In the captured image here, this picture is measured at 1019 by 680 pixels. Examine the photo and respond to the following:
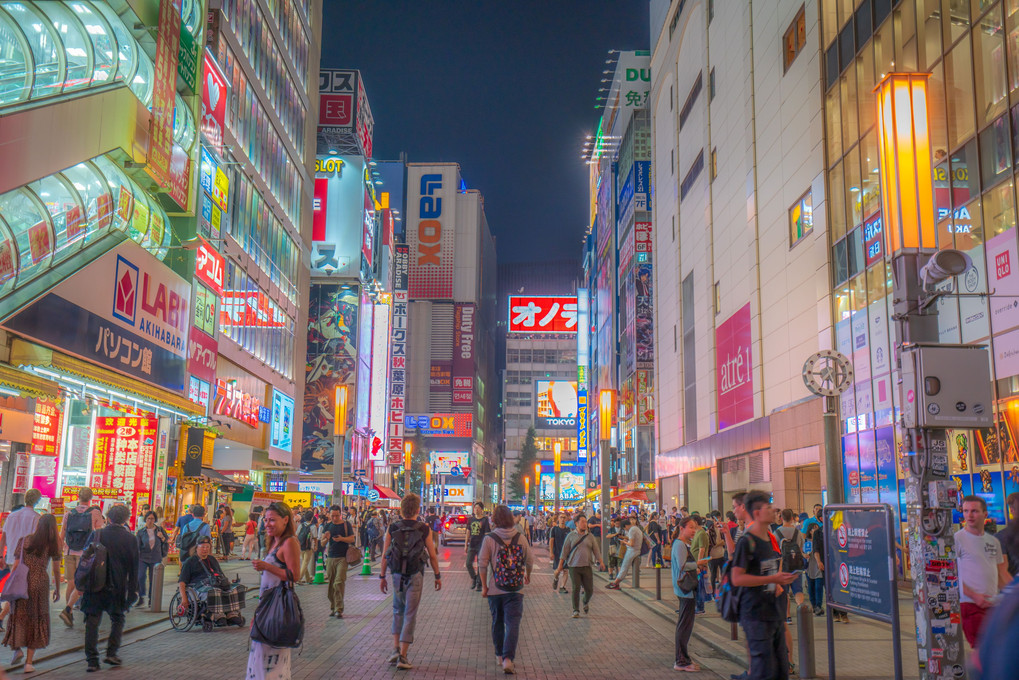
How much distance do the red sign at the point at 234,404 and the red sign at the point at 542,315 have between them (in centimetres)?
7838

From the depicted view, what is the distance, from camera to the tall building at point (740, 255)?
27.6 metres

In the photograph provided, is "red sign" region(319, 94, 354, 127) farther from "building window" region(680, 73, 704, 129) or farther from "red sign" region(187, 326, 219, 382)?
"red sign" region(187, 326, 219, 382)

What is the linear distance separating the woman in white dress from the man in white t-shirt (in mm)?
5827

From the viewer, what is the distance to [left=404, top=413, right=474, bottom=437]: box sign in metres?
134

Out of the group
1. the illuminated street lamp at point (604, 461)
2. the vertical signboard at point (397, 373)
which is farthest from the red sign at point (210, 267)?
the vertical signboard at point (397, 373)

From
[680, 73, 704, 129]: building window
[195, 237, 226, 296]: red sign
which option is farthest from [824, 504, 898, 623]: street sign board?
[680, 73, 704, 129]: building window

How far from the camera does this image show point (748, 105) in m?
33.8

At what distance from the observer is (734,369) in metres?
35.0

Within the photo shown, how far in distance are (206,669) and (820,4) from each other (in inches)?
978

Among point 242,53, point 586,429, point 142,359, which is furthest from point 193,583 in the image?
point 586,429

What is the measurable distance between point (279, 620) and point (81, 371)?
11.7m

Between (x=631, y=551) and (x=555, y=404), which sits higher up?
(x=555, y=404)

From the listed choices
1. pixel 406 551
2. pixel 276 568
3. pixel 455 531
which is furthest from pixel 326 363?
pixel 276 568

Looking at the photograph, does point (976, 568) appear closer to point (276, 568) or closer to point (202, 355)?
point (276, 568)
